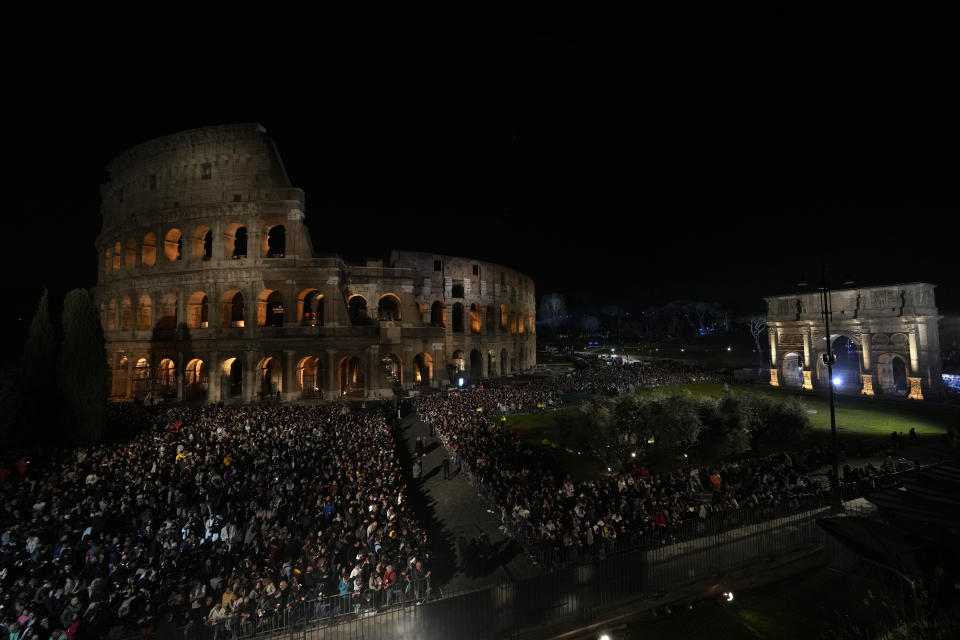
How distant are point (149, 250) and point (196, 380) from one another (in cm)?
1125

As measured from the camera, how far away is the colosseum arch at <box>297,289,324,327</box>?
3038 centimetres

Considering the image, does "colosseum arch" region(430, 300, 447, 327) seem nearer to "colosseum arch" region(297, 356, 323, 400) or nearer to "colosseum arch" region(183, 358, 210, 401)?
"colosseum arch" region(297, 356, 323, 400)

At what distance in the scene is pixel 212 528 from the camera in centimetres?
1019

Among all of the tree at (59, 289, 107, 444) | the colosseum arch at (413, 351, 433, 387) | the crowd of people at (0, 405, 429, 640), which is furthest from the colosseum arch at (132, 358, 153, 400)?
the colosseum arch at (413, 351, 433, 387)

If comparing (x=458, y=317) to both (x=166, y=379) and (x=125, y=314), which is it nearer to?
(x=166, y=379)

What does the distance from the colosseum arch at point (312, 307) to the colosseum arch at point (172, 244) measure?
997 cm

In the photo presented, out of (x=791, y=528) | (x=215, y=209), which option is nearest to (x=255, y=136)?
(x=215, y=209)

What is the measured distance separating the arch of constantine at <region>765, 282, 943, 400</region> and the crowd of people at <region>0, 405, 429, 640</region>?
134 ft

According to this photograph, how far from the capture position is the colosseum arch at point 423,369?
39000 mm

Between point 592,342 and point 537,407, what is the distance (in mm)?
79663

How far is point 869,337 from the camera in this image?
36.8 metres

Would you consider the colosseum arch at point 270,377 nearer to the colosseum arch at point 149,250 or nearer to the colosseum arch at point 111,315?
the colosseum arch at point 149,250

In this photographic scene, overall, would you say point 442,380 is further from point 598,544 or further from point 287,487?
point 598,544

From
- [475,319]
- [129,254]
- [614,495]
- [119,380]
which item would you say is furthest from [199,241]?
[614,495]
